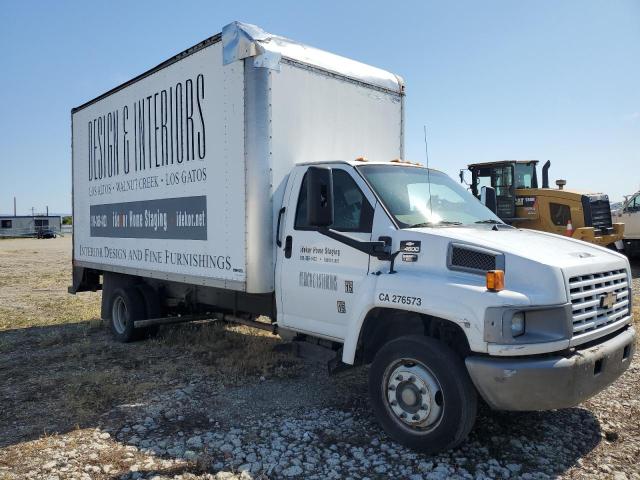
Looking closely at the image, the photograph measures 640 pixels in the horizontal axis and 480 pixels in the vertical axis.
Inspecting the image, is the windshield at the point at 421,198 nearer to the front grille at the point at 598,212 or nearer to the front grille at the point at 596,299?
the front grille at the point at 596,299

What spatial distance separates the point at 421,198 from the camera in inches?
185

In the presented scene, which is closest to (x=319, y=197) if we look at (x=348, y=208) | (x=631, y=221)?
(x=348, y=208)

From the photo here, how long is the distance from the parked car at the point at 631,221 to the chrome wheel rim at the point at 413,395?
628 inches

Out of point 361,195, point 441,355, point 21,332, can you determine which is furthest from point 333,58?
point 21,332

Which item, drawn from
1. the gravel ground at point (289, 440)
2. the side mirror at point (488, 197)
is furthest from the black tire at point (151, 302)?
the side mirror at point (488, 197)

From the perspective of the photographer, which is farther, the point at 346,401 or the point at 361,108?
the point at 361,108

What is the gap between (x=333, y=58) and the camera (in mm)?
5953

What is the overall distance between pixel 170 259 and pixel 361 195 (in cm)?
296

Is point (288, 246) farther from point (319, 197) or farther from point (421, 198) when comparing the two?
point (421, 198)

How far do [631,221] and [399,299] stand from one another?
16.1 m

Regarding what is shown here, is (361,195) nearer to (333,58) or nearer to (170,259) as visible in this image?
(333,58)

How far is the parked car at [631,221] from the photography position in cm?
1691

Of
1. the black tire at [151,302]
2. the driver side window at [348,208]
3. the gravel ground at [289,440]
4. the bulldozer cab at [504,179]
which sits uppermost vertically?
the bulldozer cab at [504,179]

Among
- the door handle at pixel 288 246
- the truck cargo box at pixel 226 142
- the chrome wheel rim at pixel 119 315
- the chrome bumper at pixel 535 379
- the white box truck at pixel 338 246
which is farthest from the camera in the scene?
the chrome wheel rim at pixel 119 315
